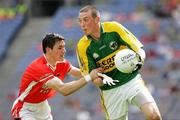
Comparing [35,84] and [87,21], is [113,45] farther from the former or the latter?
[35,84]

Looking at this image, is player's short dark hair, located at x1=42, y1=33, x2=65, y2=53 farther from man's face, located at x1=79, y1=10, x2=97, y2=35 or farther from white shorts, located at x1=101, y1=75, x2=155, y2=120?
white shorts, located at x1=101, y1=75, x2=155, y2=120

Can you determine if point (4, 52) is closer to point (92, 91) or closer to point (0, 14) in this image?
point (0, 14)

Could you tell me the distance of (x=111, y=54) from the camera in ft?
25.1

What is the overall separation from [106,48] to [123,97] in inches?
25.4

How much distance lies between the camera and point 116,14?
17.3m

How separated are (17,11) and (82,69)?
12799 mm

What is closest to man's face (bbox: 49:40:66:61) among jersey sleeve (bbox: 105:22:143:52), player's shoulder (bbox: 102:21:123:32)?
player's shoulder (bbox: 102:21:123:32)

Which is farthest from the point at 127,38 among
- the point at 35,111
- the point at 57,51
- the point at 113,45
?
the point at 35,111

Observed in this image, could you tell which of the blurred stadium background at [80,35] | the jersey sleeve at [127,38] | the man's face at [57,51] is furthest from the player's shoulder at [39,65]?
the blurred stadium background at [80,35]

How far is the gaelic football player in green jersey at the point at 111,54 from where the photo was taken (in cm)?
757

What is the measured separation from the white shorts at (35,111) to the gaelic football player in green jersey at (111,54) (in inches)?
27.4

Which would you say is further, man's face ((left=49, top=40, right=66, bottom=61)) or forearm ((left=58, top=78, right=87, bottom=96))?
man's face ((left=49, top=40, right=66, bottom=61))

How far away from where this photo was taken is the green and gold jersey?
7637 mm

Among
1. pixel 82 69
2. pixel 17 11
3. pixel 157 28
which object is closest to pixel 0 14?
pixel 17 11
